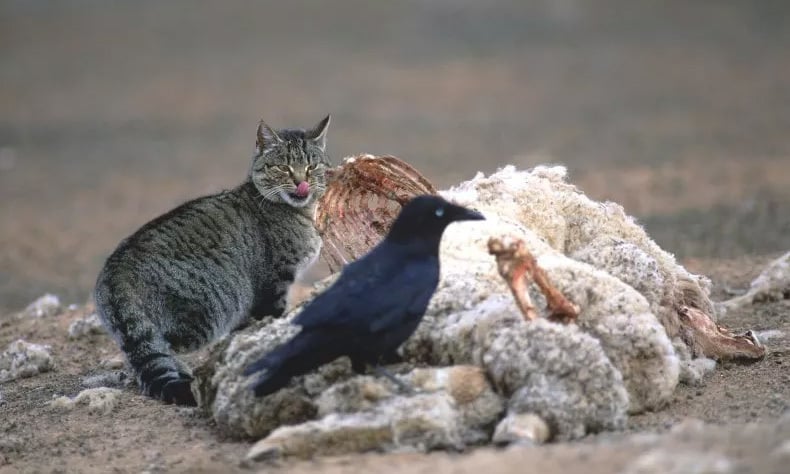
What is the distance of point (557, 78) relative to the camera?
21516 mm

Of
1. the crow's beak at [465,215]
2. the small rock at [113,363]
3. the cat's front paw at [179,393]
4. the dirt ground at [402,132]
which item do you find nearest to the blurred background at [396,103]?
the dirt ground at [402,132]

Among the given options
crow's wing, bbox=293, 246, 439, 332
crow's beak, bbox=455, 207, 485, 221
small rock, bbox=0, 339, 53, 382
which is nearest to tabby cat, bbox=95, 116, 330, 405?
small rock, bbox=0, 339, 53, 382

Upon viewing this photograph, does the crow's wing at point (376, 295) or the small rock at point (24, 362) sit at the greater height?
the small rock at point (24, 362)

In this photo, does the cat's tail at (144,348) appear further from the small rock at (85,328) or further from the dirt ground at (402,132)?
the small rock at (85,328)

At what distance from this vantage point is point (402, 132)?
18547 mm

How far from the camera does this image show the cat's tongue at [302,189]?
821 centimetres

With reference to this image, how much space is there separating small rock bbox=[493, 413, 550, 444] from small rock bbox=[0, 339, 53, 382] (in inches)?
141

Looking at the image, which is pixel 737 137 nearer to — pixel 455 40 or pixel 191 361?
pixel 455 40

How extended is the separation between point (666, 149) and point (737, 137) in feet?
3.63

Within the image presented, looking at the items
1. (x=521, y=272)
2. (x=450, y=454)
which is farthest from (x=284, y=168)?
(x=450, y=454)

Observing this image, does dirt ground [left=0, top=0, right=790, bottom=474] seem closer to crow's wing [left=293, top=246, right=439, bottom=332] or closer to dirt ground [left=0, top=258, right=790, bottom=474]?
dirt ground [left=0, top=258, right=790, bottom=474]

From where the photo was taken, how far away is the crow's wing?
522 cm

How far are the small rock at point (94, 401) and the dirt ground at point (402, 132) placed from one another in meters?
0.06

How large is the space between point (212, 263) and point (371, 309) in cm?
265
